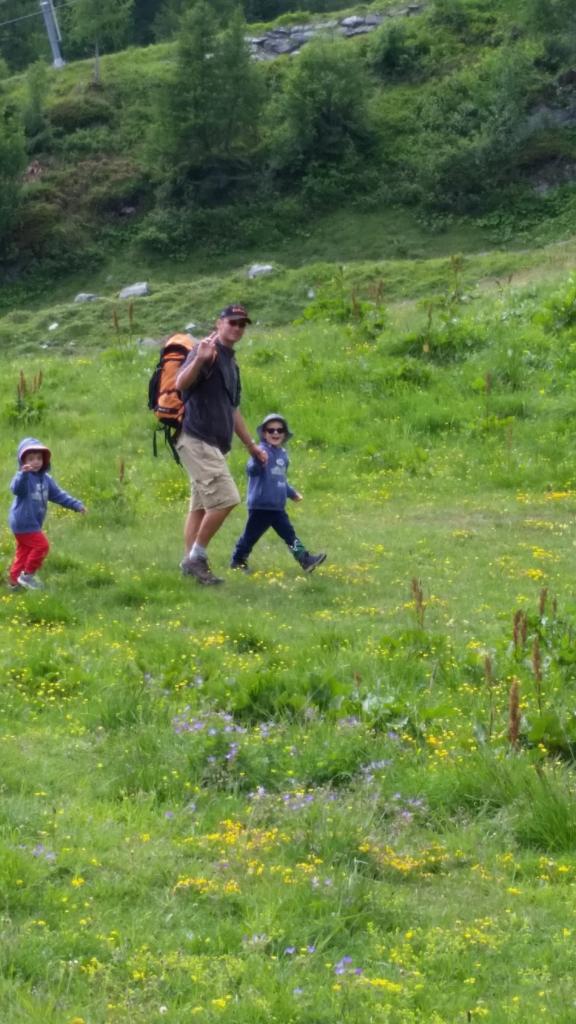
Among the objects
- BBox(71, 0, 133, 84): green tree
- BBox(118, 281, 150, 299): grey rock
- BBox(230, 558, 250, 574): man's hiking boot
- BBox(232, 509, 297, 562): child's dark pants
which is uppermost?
BBox(71, 0, 133, 84): green tree

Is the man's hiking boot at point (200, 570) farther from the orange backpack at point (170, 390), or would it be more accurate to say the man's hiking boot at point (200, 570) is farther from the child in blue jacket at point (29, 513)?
the child in blue jacket at point (29, 513)

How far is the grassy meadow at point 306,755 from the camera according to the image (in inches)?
171

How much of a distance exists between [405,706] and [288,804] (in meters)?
1.54

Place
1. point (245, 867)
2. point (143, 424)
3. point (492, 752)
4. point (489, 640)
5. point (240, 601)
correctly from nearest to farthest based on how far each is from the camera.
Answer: point (245, 867), point (492, 752), point (489, 640), point (240, 601), point (143, 424)

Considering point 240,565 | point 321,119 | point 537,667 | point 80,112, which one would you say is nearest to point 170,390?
point 240,565

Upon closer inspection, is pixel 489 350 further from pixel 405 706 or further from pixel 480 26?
pixel 480 26

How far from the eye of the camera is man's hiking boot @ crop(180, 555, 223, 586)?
10.6 metres

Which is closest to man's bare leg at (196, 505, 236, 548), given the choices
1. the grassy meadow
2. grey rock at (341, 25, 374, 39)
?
the grassy meadow

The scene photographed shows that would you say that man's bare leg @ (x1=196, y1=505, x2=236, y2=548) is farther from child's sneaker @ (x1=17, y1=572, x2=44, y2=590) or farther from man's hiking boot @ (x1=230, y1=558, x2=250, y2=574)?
child's sneaker @ (x1=17, y1=572, x2=44, y2=590)

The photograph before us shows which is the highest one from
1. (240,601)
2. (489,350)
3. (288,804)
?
(288,804)

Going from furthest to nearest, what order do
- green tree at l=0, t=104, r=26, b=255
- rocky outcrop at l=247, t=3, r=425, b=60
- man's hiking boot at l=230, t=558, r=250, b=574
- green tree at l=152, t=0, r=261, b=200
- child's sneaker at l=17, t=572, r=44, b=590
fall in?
rocky outcrop at l=247, t=3, r=425, b=60 < green tree at l=152, t=0, r=261, b=200 < green tree at l=0, t=104, r=26, b=255 < man's hiking boot at l=230, t=558, r=250, b=574 < child's sneaker at l=17, t=572, r=44, b=590

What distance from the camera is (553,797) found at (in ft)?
18.8

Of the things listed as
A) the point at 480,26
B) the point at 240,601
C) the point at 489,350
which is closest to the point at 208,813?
the point at 240,601

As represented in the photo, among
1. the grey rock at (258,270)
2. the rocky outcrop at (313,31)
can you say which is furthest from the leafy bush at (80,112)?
the grey rock at (258,270)
